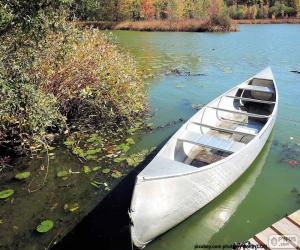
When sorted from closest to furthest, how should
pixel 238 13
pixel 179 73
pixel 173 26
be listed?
pixel 179 73 → pixel 173 26 → pixel 238 13

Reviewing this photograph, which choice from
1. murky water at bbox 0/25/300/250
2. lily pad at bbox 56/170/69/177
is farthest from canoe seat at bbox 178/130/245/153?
lily pad at bbox 56/170/69/177

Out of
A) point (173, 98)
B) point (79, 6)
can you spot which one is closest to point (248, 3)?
point (173, 98)

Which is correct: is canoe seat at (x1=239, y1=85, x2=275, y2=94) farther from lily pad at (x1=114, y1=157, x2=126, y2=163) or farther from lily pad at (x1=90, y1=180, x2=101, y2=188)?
lily pad at (x1=90, y1=180, x2=101, y2=188)

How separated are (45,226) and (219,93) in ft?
28.8

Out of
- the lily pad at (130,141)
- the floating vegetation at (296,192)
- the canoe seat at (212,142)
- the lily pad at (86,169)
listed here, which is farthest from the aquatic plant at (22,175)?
the floating vegetation at (296,192)

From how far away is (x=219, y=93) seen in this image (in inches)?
492

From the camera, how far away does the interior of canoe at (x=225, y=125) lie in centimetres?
648

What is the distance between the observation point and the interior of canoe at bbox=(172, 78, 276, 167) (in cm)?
648

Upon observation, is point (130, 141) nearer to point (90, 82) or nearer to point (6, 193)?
point (90, 82)

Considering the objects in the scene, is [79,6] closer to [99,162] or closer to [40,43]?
[40,43]

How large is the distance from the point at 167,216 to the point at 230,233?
1.18 metres

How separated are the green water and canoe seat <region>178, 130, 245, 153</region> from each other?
0.78 m

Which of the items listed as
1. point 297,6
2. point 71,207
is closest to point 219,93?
point 71,207

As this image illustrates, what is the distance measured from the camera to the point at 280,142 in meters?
8.28
